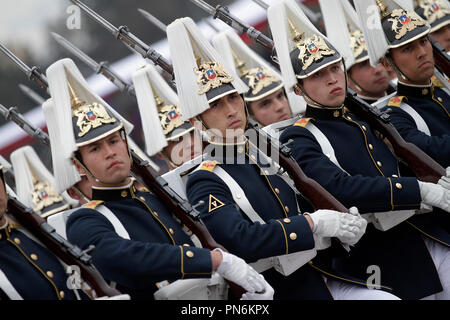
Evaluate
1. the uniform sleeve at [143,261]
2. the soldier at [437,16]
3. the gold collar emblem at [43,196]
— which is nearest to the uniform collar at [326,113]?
the uniform sleeve at [143,261]

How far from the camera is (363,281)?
440 centimetres

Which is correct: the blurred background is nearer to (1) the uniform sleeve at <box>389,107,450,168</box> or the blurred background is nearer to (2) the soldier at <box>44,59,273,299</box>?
(2) the soldier at <box>44,59,273,299</box>

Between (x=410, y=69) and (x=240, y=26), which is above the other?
(x=240, y=26)

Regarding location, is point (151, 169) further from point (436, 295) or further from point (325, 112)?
point (436, 295)

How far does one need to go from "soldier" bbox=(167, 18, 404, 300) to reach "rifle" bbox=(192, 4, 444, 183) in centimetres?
82

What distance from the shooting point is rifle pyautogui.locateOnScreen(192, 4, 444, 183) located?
15.6 ft

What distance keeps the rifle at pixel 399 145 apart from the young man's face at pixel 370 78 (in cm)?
140

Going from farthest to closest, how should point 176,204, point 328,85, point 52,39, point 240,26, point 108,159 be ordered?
1. point 52,39
2. point 240,26
3. point 328,85
4. point 176,204
5. point 108,159

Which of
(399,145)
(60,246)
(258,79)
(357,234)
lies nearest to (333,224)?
(357,234)

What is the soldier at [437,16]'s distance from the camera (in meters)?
6.66

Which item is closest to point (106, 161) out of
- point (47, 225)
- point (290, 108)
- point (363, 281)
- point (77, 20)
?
point (47, 225)

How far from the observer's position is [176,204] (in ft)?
14.4

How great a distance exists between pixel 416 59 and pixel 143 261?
2.86 metres

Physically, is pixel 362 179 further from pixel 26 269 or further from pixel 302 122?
pixel 26 269
